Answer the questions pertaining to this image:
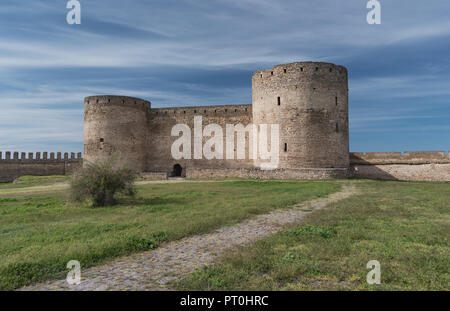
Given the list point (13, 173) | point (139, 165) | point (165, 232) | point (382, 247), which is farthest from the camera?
point (13, 173)

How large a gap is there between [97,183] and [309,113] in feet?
50.8

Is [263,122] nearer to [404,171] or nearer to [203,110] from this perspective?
[203,110]

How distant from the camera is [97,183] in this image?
1042cm

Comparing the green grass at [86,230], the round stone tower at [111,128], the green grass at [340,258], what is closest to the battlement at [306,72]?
the round stone tower at [111,128]

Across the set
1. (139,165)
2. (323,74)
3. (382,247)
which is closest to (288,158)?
(323,74)

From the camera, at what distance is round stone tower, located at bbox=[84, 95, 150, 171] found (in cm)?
2683

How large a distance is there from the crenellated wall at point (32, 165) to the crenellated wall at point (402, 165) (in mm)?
26038

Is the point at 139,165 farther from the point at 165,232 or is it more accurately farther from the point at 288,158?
the point at 165,232

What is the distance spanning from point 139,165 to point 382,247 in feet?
84.3

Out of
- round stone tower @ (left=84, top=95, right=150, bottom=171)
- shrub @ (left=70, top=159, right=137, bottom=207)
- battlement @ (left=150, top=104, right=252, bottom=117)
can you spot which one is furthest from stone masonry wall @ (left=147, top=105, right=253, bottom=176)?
shrub @ (left=70, top=159, right=137, bottom=207)

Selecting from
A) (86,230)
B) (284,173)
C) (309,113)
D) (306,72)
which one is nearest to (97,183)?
(86,230)

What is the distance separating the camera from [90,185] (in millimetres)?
10391

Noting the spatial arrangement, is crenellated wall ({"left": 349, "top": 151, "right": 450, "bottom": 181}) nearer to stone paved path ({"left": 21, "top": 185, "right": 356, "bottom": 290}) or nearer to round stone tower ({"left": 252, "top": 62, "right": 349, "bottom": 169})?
round stone tower ({"left": 252, "top": 62, "right": 349, "bottom": 169})
